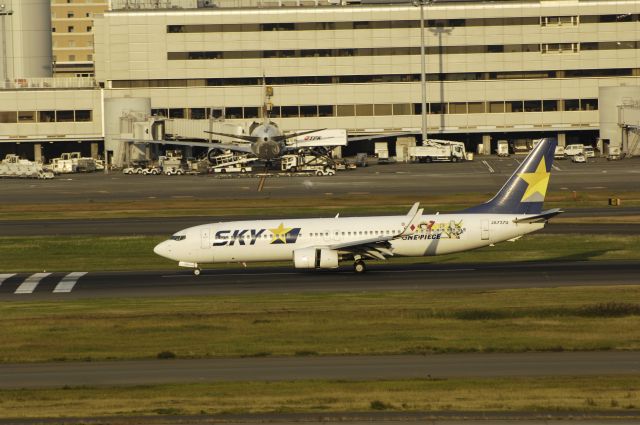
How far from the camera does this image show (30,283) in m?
64.2

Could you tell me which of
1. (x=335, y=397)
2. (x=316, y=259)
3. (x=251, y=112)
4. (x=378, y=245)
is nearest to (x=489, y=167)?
(x=251, y=112)

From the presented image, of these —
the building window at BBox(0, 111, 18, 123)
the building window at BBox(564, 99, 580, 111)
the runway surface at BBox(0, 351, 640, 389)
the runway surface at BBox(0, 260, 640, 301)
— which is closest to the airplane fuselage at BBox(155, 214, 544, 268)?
the runway surface at BBox(0, 260, 640, 301)

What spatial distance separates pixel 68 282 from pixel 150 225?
26.9 m

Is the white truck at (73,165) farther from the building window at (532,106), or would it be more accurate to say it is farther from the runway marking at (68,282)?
the runway marking at (68,282)

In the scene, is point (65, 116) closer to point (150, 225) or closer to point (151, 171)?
point (151, 171)

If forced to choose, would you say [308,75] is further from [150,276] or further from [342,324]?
[342,324]

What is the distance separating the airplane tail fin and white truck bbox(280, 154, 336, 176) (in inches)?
2918

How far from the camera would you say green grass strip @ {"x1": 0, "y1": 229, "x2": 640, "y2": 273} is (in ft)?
232

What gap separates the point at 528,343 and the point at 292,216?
51413 millimetres

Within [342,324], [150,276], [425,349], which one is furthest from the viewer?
[150,276]

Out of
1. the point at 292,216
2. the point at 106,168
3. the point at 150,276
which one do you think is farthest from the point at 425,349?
the point at 106,168

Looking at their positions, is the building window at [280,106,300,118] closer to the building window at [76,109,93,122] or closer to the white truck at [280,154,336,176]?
the white truck at [280,154,336,176]

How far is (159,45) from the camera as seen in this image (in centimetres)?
16850

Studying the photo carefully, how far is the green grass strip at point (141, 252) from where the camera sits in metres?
70.8
